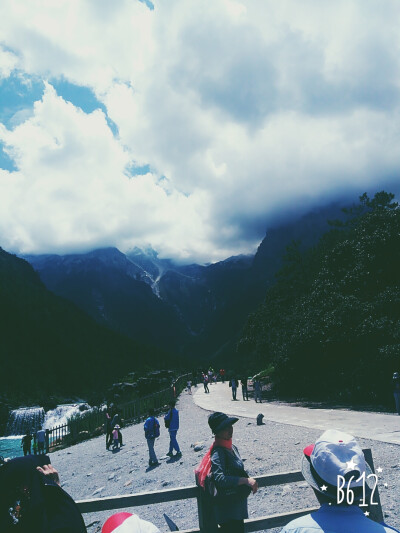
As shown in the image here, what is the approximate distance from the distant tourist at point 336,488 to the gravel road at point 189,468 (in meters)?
4.41

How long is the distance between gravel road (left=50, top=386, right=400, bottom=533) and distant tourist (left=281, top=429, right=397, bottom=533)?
4414 mm

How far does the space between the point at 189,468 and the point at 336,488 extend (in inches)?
337

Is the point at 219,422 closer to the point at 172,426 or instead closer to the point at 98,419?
the point at 172,426

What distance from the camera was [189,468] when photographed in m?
9.16

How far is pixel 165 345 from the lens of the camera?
184m

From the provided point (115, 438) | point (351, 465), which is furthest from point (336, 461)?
point (115, 438)

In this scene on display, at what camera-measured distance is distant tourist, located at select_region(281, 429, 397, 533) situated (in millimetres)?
1561

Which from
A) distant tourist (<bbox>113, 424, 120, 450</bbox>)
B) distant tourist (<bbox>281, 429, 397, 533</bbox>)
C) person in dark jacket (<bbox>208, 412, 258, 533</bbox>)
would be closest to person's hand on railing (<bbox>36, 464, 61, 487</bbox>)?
distant tourist (<bbox>281, 429, 397, 533</bbox>)

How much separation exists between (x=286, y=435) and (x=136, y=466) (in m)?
4.55

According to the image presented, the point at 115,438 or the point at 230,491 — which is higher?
the point at 230,491

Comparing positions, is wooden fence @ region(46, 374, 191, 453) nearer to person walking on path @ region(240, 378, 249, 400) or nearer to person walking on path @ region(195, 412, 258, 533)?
person walking on path @ region(240, 378, 249, 400)

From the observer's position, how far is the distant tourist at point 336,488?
1561 mm

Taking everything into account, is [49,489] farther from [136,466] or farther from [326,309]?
[326,309]

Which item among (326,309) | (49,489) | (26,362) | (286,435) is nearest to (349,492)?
(49,489)
